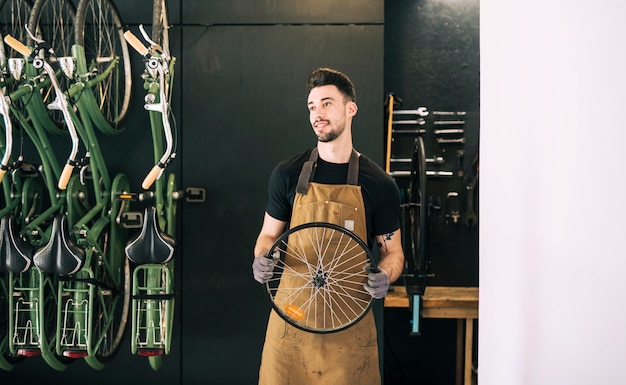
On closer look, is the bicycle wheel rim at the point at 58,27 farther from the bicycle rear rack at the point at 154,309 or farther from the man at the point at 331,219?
the man at the point at 331,219

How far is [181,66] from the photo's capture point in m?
3.04

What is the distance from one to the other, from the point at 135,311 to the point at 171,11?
168cm

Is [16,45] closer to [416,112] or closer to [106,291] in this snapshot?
[106,291]

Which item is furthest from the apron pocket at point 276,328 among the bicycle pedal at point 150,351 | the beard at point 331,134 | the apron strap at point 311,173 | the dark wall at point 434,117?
the dark wall at point 434,117

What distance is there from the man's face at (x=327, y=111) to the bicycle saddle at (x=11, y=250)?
1550 millimetres

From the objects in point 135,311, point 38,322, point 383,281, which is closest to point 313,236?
point 383,281

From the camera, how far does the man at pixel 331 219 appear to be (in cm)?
224

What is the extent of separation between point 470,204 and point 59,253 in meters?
2.58

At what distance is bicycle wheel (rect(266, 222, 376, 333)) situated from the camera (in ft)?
7.37

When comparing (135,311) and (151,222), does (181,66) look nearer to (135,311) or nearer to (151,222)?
(151,222)

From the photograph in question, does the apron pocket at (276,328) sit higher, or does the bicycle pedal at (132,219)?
the bicycle pedal at (132,219)

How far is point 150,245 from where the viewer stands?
257 cm
